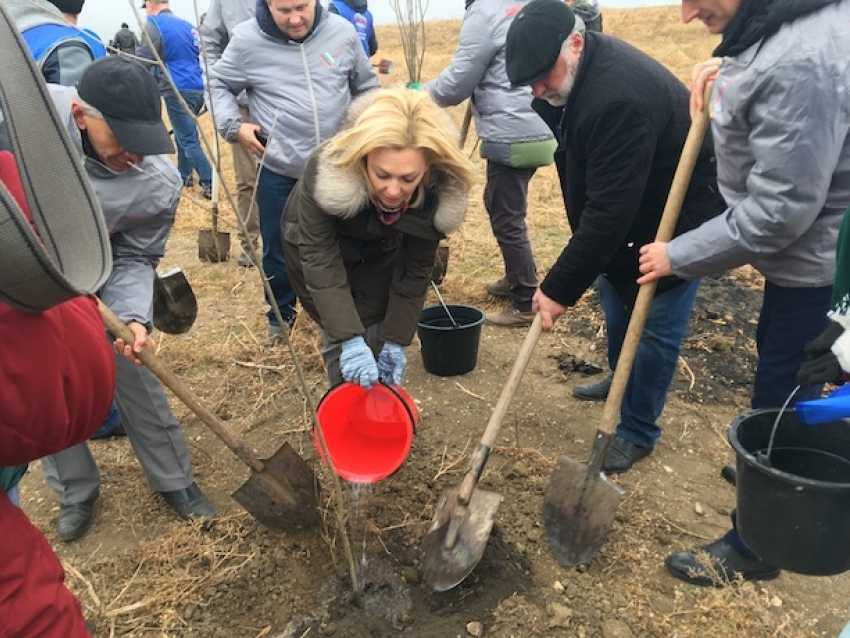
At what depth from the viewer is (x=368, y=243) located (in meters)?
2.65

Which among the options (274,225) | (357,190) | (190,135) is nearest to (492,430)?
(357,190)

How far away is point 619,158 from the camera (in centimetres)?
222

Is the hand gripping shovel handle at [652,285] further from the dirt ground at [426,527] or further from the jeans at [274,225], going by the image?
the jeans at [274,225]

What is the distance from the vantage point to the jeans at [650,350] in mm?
2709

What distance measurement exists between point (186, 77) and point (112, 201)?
17.4 feet

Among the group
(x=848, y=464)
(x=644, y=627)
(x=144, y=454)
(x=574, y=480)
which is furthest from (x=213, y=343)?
(x=848, y=464)

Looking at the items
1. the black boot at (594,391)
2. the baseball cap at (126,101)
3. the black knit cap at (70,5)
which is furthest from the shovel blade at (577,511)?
the black knit cap at (70,5)

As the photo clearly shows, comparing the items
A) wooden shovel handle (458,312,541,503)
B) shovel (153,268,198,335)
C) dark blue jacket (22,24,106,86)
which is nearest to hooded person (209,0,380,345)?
shovel (153,268,198,335)

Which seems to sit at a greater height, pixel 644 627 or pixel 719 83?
pixel 719 83

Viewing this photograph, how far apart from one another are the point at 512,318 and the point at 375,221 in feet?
7.17

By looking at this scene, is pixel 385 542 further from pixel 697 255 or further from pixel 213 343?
pixel 213 343

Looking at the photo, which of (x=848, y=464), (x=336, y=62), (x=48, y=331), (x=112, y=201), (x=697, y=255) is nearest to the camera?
(x=48, y=331)

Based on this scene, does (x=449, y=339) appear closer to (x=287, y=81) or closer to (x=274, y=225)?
(x=274, y=225)

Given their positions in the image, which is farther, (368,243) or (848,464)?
(368,243)
